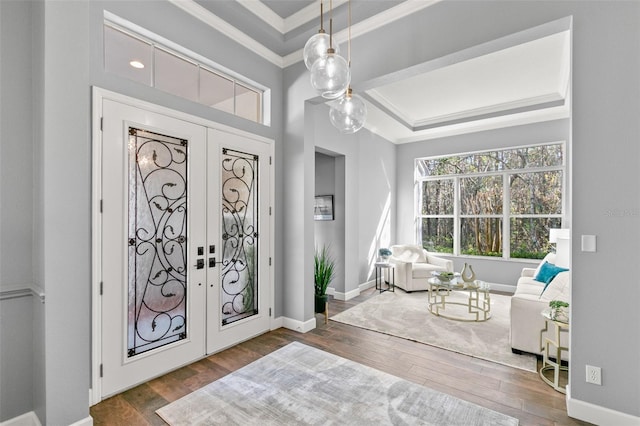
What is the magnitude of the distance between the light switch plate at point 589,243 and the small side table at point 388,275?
3.64 m

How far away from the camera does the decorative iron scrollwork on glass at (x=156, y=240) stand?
2463 mm

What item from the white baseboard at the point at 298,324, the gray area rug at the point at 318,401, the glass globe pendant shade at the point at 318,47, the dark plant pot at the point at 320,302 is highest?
the glass globe pendant shade at the point at 318,47

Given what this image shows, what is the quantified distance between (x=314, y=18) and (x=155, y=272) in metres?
2.95

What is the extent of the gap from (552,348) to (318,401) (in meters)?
2.34

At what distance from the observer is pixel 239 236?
3.33 meters

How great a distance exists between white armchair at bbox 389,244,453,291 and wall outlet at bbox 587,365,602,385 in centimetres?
341

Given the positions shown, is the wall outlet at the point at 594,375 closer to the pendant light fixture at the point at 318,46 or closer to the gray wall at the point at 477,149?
the pendant light fixture at the point at 318,46

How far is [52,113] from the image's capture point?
1808mm

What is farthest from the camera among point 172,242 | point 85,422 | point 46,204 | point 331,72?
point 172,242

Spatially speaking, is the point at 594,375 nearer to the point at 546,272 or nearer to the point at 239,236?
the point at 546,272

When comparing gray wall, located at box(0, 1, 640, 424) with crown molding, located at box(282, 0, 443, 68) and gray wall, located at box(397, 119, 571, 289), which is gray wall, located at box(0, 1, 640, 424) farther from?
gray wall, located at box(397, 119, 571, 289)

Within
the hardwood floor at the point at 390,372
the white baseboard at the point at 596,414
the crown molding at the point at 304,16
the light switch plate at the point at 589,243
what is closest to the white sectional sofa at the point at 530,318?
the hardwood floor at the point at 390,372

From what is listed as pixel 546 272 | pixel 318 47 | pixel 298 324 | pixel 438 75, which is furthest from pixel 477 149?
pixel 318 47

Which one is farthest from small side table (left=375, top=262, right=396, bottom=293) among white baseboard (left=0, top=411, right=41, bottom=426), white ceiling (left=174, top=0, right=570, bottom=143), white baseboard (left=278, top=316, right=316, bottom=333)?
white baseboard (left=0, top=411, right=41, bottom=426)
